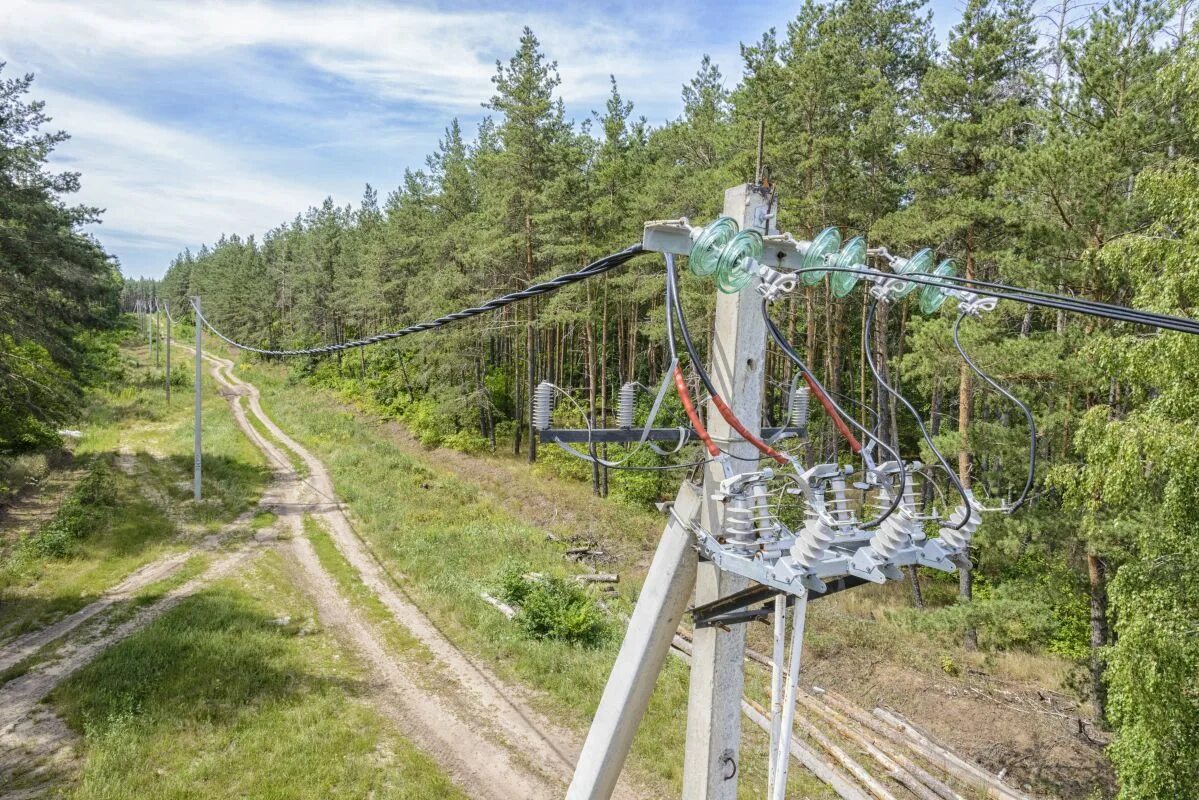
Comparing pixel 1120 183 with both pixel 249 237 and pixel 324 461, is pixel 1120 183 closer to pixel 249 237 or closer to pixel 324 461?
pixel 324 461

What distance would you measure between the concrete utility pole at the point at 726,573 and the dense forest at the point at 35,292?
1753 centimetres

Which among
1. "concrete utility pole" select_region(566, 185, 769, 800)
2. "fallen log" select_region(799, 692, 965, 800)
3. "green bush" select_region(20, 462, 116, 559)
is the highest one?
"concrete utility pole" select_region(566, 185, 769, 800)

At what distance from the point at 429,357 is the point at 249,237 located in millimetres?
72622

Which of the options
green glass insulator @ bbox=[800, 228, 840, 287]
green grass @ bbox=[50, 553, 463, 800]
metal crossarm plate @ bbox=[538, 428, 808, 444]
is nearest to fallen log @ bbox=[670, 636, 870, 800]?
green grass @ bbox=[50, 553, 463, 800]

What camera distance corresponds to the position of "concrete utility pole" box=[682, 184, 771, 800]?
13.5ft

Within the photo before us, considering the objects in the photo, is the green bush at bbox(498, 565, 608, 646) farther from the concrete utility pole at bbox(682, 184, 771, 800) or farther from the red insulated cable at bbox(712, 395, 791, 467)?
the red insulated cable at bbox(712, 395, 791, 467)

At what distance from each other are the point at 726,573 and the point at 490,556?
1653 centimetres

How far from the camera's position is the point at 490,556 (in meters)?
19.9

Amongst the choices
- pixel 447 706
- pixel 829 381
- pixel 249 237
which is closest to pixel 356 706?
pixel 447 706

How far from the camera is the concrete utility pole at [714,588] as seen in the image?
4117 millimetres

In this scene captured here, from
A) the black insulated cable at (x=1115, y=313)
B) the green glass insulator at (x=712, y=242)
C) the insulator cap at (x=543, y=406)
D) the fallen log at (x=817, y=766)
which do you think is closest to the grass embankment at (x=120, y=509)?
the fallen log at (x=817, y=766)

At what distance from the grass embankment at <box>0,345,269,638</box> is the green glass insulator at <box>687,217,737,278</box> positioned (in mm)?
18180

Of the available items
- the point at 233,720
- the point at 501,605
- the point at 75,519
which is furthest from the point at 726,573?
the point at 75,519

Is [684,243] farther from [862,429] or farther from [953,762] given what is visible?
[953,762]
